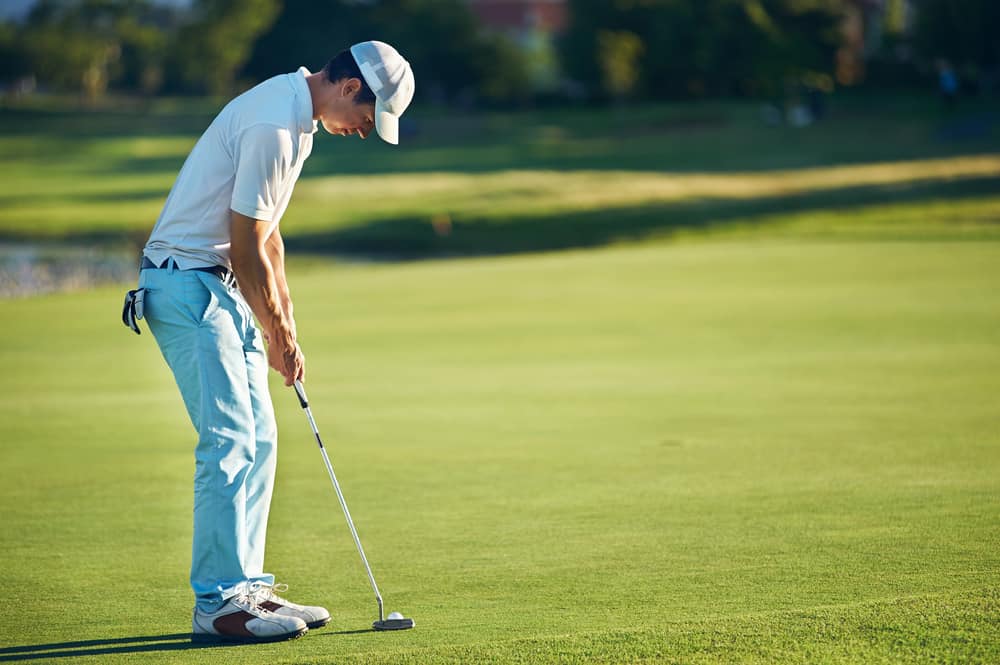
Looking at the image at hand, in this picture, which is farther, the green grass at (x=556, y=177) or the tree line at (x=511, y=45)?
the tree line at (x=511, y=45)

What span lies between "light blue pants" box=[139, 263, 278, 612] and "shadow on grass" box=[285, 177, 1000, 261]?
24418mm

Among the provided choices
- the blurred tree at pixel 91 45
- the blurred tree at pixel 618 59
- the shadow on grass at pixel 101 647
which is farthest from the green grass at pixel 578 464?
the blurred tree at pixel 91 45

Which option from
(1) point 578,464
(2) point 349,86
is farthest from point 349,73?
(1) point 578,464

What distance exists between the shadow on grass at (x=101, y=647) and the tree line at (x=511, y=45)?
2204 inches

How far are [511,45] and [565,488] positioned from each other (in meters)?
71.0

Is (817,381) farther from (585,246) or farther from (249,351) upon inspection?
(585,246)

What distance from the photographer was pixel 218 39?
8719cm

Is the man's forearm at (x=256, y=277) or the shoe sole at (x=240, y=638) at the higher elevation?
the man's forearm at (x=256, y=277)

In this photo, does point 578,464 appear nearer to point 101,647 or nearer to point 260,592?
point 260,592

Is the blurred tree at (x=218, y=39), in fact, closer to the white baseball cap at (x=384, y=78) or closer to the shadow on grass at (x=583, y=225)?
the shadow on grass at (x=583, y=225)

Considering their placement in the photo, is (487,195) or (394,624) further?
(487,195)

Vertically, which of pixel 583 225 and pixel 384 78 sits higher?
pixel 384 78

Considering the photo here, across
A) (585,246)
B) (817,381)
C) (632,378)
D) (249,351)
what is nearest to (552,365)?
(632,378)

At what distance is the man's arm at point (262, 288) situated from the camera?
4152 mm
